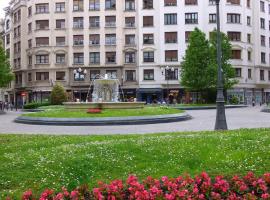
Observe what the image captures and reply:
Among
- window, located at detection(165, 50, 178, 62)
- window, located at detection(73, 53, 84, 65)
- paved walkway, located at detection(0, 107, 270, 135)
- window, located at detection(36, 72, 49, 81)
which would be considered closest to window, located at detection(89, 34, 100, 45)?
window, located at detection(73, 53, 84, 65)

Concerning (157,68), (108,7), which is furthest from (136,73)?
(108,7)

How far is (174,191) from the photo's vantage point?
5.64m

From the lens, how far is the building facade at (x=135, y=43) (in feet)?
226

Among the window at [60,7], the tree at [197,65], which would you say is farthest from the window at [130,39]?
the tree at [197,65]

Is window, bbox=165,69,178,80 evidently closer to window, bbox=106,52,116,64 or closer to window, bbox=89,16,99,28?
window, bbox=106,52,116,64

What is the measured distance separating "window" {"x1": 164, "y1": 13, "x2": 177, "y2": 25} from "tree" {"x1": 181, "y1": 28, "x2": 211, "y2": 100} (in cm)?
1676

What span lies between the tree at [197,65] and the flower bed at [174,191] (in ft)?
151

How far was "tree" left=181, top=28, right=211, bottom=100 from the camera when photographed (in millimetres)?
52000

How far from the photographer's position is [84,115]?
26.6m

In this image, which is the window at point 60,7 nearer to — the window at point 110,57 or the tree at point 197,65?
the window at point 110,57

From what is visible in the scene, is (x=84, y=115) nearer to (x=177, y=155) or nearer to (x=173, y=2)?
(x=177, y=155)

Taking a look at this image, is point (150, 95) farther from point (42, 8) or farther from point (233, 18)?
point (42, 8)

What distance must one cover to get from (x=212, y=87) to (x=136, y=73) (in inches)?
769

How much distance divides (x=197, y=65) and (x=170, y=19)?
788 inches
